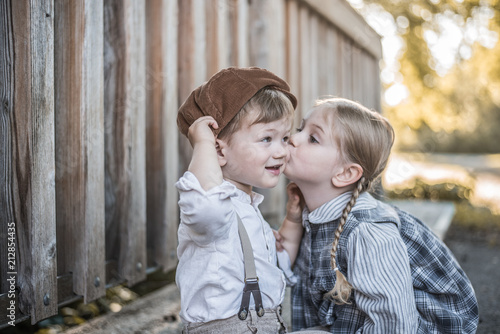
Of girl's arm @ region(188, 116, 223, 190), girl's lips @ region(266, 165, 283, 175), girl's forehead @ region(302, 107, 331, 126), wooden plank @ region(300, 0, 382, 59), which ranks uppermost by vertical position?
wooden plank @ region(300, 0, 382, 59)

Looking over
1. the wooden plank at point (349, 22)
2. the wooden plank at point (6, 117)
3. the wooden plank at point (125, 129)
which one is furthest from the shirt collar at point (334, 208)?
the wooden plank at point (349, 22)

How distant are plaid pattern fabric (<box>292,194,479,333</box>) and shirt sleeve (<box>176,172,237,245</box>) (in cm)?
64

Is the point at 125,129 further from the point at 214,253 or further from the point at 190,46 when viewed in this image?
the point at 214,253

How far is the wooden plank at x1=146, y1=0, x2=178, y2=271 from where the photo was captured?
104 inches

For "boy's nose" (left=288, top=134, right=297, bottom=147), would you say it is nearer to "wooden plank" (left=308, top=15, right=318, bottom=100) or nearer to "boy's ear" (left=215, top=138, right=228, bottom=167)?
"boy's ear" (left=215, top=138, right=228, bottom=167)

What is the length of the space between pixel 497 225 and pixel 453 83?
21.8 metres

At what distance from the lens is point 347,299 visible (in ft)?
6.67

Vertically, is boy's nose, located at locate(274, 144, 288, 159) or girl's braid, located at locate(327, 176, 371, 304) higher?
boy's nose, located at locate(274, 144, 288, 159)

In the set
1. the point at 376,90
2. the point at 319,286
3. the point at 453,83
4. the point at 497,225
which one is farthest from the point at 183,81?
the point at 453,83

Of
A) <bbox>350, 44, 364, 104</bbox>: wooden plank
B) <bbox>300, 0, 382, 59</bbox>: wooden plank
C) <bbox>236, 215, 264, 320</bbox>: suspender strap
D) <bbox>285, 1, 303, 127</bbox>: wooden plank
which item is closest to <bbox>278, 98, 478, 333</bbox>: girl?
<bbox>236, 215, 264, 320</bbox>: suspender strap

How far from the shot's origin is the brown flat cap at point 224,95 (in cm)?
185

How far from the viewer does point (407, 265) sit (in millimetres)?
1917

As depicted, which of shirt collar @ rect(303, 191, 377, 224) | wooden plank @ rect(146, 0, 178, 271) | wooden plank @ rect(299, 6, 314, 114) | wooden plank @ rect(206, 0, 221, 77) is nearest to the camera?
shirt collar @ rect(303, 191, 377, 224)

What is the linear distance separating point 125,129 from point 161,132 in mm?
352
